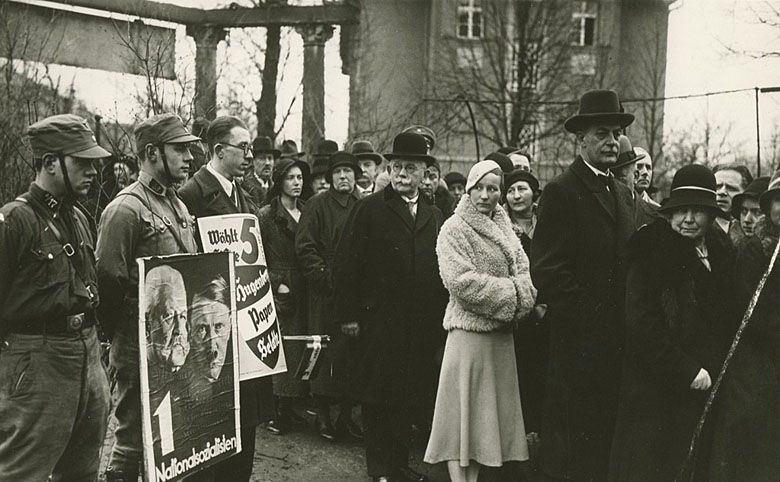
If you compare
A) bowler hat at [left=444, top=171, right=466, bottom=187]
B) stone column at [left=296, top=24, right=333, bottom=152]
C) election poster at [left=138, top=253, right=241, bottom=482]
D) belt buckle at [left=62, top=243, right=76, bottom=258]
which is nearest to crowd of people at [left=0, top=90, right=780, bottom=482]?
belt buckle at [left=62, top=243, right=76, bottom=258]

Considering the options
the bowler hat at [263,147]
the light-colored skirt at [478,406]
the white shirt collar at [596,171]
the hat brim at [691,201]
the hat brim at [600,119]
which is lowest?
the light-colored skirt at [478,406]

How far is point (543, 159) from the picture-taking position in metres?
26.3

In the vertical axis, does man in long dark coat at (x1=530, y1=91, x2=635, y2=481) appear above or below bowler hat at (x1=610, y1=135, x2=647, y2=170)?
below

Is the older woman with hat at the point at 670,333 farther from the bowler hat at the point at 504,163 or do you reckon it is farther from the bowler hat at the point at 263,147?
the bowler hat at the point at 263,147

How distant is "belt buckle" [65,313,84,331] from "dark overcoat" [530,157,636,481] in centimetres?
255

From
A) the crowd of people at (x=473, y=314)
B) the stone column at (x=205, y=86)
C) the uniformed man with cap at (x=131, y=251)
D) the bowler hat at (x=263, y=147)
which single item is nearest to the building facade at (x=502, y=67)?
the stone column at (x=205, y=86)

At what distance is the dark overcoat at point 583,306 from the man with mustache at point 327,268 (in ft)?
8.07

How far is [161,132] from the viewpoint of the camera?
15.8 ft

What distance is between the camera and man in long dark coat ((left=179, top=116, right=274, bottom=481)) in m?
5.20

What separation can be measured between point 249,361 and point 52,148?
1.58 m

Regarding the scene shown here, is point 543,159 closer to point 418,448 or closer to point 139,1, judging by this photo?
point 139,1

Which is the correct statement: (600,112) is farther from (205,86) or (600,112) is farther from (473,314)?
(205,86)

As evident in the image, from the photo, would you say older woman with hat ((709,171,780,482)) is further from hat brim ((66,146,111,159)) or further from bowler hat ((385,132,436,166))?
hat brim ((66,146,111,159))

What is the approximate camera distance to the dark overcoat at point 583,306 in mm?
5199
